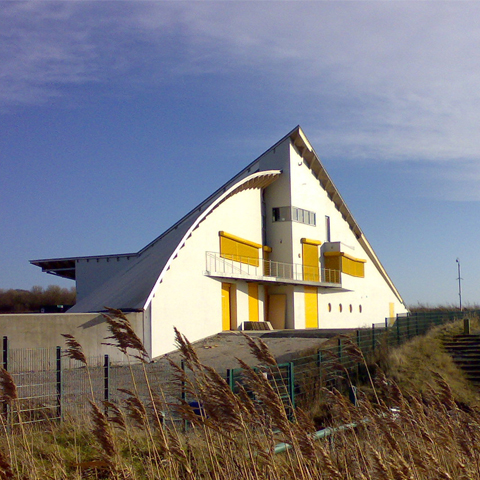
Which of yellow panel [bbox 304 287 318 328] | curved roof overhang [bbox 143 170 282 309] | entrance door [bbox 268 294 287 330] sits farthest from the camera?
yellow panel [bbox 304 287 318 328]

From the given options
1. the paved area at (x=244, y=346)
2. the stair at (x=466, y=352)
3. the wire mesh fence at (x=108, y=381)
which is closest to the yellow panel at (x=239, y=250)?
the paved area at (x=244, y=346)

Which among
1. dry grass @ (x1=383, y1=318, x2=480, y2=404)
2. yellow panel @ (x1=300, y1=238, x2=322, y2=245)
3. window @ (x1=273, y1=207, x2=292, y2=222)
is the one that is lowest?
dry grass @ (x1=383, y1=318, x2=480, y2=404)

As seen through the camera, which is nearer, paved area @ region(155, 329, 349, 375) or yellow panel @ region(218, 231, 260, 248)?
paved area @ region(155, 329, 349, 375)

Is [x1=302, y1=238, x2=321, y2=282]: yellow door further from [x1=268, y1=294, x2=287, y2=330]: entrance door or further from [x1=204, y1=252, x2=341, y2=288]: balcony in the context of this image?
[x1=268, y1=294, x2=287, y2=330]: entrance door

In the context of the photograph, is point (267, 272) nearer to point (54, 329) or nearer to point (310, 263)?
point (310, 263)

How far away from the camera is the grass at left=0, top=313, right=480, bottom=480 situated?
4.03m

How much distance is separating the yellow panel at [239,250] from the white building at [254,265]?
0.17 ft

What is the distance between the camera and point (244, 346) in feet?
78.1

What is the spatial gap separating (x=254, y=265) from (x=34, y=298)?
41.3m

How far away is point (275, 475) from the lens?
4301 millimetres

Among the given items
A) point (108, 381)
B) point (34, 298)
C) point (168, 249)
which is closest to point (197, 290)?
point (168, 249)

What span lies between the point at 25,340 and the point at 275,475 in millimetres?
16294

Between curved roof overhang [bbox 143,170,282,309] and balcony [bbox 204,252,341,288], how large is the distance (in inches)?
75.2

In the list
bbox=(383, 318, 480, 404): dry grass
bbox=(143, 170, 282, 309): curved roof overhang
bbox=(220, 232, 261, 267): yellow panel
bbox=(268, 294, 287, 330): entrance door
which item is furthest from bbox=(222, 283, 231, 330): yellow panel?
bbox=(383, 318, 480, 404): dry grass
